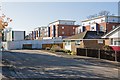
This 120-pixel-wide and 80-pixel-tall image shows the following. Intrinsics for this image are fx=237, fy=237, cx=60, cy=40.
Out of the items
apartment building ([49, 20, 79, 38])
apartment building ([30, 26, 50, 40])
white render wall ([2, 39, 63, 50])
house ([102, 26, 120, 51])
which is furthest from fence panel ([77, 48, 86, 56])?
apartment building ([30, 26, 50, 40])

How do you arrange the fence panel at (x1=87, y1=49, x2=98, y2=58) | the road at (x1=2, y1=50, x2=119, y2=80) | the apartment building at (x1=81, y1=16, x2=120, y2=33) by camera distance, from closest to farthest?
the road at (x1=2, y1=50, x2=119, y2=80)
the fence panel at (x1=87, y1=49, x2=98, y2=58)
the apartment building at (x1=81, y1=16, x2=120, y2=33)

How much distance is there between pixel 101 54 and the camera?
32312 mm

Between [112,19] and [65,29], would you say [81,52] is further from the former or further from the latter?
[65,29]

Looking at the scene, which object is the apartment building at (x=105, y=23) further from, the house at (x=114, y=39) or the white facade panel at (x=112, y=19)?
the house at (x=114, y=39)

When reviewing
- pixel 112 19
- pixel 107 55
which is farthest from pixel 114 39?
pixel 112 19

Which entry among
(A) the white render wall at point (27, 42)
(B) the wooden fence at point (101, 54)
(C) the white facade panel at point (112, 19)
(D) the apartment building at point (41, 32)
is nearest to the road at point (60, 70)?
(B) the wooden fence at point (101, 54)

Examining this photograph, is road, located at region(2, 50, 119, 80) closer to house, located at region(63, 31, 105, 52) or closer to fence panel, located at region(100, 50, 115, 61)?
fence panel, located at region(100, 50, 115, 61)

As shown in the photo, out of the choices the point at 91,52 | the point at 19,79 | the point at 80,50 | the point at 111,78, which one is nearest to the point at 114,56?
the point at 91,52

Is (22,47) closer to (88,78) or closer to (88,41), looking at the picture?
(88,41)

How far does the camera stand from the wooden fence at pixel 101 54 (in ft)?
94.4

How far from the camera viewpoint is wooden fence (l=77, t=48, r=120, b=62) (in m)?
28.8

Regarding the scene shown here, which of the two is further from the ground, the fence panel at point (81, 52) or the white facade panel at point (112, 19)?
the white facade panel at point (112, 19)

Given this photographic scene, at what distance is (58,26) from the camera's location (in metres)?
105

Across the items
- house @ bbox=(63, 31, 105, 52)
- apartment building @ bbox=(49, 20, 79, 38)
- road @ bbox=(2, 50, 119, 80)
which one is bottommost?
road @ bbox=(2, 50, 119, 80)
